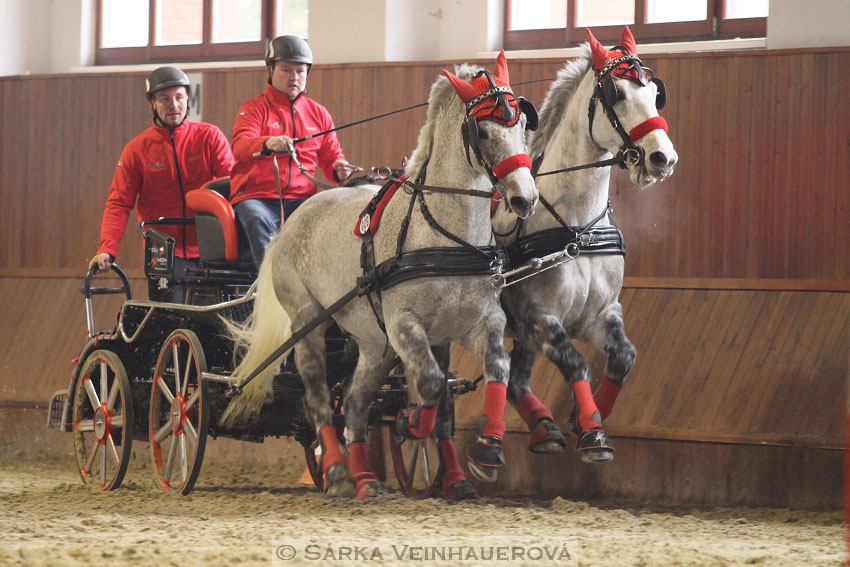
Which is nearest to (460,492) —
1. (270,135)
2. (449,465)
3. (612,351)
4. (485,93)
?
(449,465)

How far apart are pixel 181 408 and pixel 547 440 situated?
1620 mm

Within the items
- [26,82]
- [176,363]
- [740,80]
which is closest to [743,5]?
[740,80]

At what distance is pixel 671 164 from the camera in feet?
13.2

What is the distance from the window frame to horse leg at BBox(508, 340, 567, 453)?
3.68 m

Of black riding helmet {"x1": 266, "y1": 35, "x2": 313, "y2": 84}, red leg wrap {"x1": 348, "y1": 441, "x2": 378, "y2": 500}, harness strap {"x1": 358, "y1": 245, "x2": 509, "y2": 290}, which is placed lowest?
red leg wrap {"x1": 348, "y1": 441, "x2": 378, "y2": 500}

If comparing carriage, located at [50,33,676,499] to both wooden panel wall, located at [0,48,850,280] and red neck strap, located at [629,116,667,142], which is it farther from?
wooden panel wall, located at [0,48,850,280]

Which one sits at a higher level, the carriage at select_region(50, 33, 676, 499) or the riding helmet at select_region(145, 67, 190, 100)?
the riding helmet at select_region(145, 67, 190, 100)

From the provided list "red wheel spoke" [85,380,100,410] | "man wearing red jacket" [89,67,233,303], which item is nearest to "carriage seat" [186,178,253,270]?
"man wearing red jacket" [89,67,233,303]

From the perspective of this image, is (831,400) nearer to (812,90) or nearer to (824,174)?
(824,174)

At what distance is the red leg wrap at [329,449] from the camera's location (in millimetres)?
4453

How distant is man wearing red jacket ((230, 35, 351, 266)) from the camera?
494 centimetres

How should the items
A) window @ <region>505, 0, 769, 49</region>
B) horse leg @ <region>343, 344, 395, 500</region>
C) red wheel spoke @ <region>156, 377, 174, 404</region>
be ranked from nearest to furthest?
horse leg @ <region>343, 344, 395, 500</region>
red wheel spoke @ <region>156, 377, 174, 404</region>
window @ <region>505, 0, 769, 49</region>

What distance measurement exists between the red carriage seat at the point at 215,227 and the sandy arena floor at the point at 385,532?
3.39 feet

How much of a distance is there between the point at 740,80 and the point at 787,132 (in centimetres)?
36
